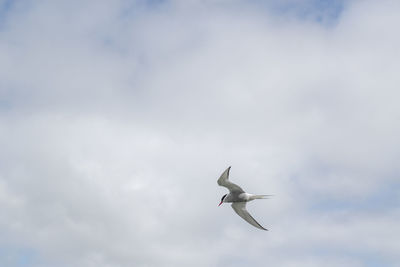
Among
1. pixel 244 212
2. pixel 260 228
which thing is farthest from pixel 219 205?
pixel 260 228

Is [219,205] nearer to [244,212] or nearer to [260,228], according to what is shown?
[244,212]

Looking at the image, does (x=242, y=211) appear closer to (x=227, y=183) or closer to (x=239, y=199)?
(x=239, y=199)

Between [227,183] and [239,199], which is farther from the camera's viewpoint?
[239,199]

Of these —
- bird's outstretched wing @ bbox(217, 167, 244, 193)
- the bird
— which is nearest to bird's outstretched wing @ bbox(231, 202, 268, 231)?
the bird

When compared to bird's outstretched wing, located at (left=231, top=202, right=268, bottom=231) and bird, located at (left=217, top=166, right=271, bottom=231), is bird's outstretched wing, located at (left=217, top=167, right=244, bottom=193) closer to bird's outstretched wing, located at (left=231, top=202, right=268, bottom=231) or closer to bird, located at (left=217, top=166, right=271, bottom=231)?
bird, located at (left=217, top=166, right=271, bottom=231)

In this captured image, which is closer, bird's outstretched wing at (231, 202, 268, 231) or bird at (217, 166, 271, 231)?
bird at (217, 166, 271, 231)

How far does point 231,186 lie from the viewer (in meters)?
55.4

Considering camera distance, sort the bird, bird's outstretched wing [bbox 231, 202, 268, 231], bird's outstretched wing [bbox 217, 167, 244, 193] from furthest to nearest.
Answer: bird's outstretched wing [bbox 231, 202, 268, 231]
the bird
bird's outstretched wing [bbox 217, 167, 244, 193]

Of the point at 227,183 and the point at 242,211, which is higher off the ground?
the point at 227,183

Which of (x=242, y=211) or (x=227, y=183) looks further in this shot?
(x=242, y=211)

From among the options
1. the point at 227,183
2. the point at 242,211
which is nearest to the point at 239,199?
the point at 242,211

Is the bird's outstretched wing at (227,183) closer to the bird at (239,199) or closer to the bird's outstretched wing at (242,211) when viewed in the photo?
the bird at (239,199)

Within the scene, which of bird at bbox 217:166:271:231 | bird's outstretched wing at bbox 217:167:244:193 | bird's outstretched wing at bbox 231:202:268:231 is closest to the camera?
bird's outstretched wing at bbox 217:167:244:193

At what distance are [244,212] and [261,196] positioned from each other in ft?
20.4
